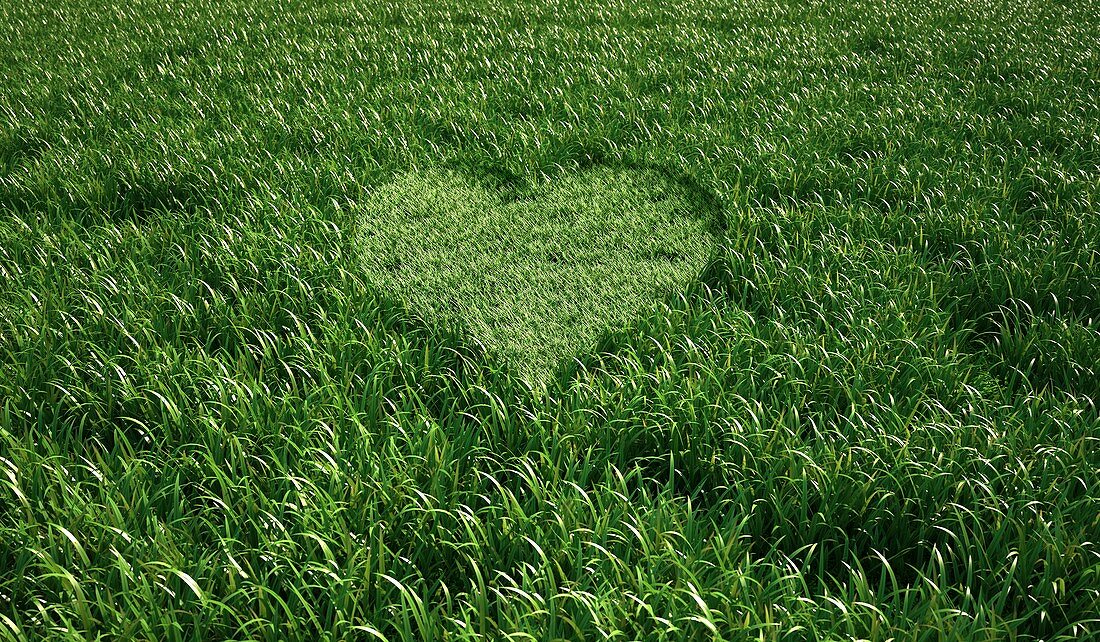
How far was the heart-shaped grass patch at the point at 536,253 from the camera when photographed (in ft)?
10.8

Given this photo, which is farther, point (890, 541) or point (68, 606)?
point (890, 541)

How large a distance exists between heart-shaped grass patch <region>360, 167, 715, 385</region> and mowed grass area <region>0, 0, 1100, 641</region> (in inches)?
3.8

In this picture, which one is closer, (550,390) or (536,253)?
(550,390)

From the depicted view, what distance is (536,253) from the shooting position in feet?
12.6

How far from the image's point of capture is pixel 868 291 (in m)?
3.46

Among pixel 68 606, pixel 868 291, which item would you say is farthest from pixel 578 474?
pixel 868 291

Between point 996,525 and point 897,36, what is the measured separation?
6.07 metres

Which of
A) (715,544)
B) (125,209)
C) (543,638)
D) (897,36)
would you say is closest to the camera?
(543,638)

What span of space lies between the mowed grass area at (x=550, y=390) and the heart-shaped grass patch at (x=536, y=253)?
0.10 meters

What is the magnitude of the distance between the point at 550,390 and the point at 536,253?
1.05 metres

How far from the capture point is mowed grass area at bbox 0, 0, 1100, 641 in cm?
210

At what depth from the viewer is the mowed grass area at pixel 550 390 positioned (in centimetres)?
210

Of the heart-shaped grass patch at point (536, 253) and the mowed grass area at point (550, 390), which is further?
the heart-shaped grass patch at point (536, 253)

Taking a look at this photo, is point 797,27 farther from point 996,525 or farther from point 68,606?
point 68,606
